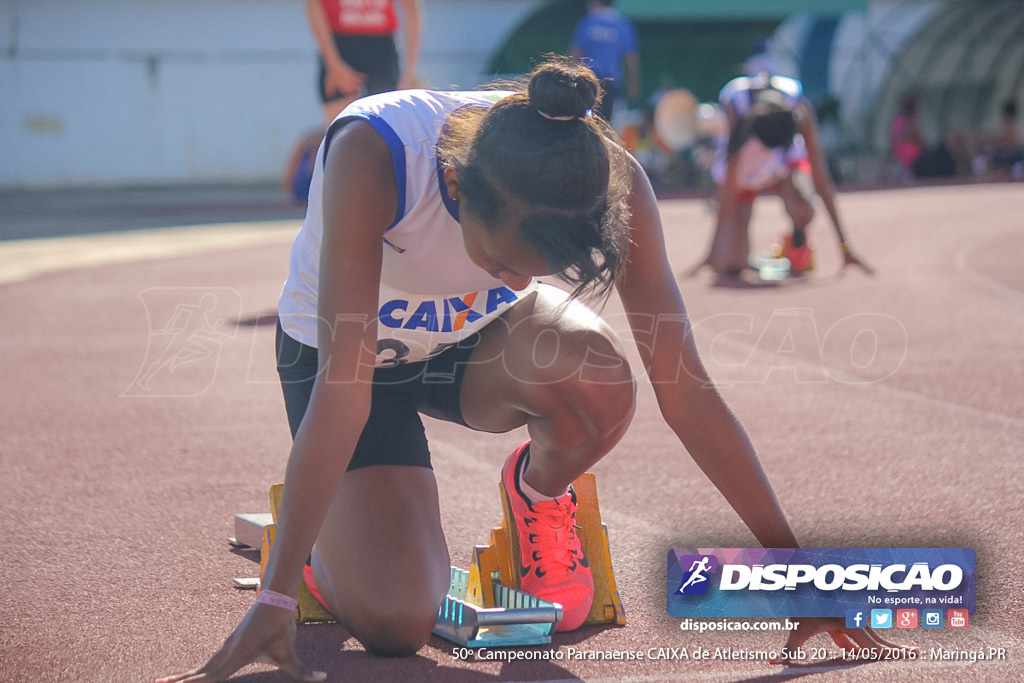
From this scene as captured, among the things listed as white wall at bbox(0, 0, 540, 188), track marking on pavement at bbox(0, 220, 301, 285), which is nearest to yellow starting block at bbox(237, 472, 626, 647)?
track marking on pavement at bbox(0, 220, 301, 285)

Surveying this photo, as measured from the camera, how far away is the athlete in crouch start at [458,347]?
2.52m

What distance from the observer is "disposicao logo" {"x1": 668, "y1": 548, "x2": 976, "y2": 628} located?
267 cm

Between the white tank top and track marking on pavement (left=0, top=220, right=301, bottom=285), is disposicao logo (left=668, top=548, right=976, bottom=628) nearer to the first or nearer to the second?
the white tank top

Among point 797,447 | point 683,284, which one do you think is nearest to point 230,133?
point 683,284

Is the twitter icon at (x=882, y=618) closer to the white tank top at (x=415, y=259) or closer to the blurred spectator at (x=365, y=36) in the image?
the white tank top at (x=415, y=259)

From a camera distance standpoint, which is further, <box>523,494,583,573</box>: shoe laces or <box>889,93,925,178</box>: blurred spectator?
<box>889,93,925,178</box>: blurred spectator

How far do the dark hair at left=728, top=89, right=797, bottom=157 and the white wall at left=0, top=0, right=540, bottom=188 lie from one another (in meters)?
15.2

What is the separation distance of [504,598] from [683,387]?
0.73m

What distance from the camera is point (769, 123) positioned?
31.7 ft

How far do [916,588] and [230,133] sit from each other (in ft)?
79.7

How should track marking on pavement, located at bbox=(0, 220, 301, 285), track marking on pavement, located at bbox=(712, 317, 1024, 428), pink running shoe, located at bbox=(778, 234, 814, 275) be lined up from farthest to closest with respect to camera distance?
track marking on pavement, located at bbox=(0, 220, 301, 285) → pink running shoe, located at bbox=(778, 234, 814, 275) → track marking on pavement, located at bbox=(712, 317, 1024, 428)

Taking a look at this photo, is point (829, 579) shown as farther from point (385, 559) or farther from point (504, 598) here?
point (385, 559)

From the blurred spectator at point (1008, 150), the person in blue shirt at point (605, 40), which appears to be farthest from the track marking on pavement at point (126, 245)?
the blurred spectator at point (1008, 150)

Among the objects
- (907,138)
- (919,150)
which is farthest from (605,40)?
(907,138)
